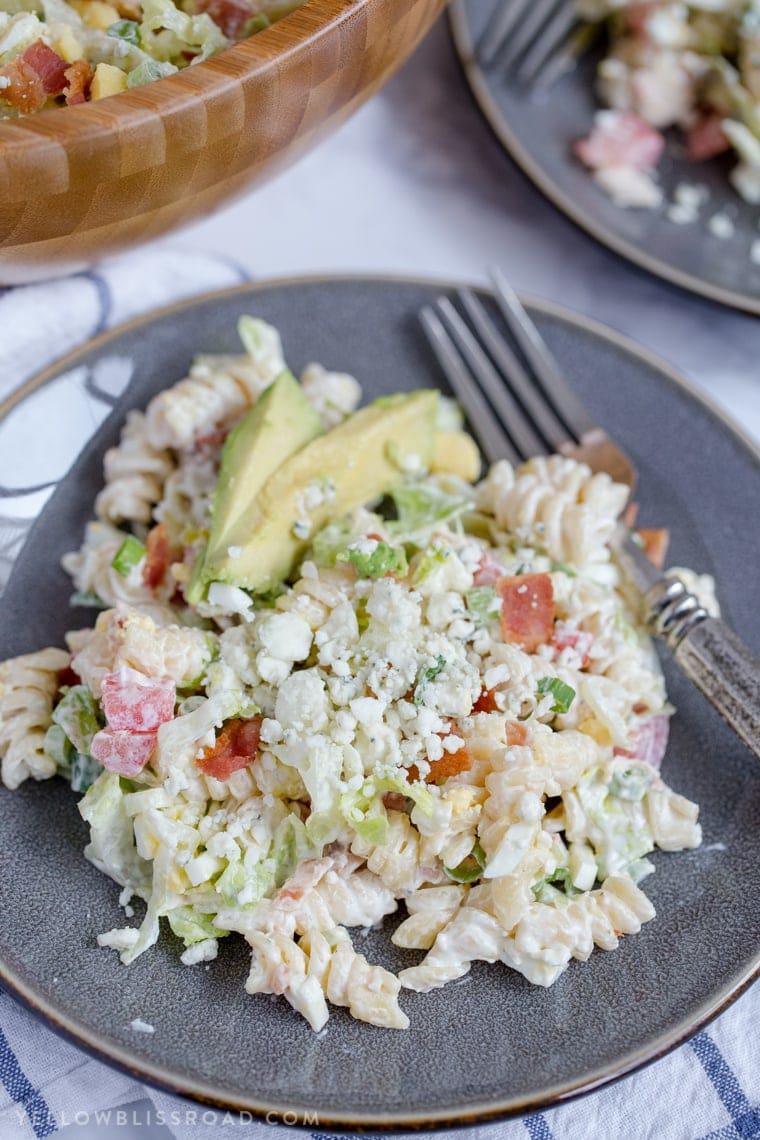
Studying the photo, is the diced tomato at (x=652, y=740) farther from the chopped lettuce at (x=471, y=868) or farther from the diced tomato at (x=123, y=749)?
the diced tomato at (x=123, y=749)

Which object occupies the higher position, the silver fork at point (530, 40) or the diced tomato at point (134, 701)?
the silver fork at point (530, 40)

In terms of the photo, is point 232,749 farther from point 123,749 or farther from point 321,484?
point 321,484

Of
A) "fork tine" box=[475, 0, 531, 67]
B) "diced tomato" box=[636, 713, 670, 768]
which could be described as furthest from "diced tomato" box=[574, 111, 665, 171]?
"diced tomato" box=[636, 713, 670, 768]

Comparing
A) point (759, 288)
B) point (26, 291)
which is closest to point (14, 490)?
point (26, 291)

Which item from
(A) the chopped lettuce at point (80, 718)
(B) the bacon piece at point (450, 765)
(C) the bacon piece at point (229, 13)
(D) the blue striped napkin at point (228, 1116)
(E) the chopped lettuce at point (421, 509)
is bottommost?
(D) the blue striped napkin at point (228, 1116)

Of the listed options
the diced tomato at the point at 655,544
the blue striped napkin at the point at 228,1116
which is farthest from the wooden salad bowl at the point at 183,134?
the blue striped napkin at the point at 228,1116
